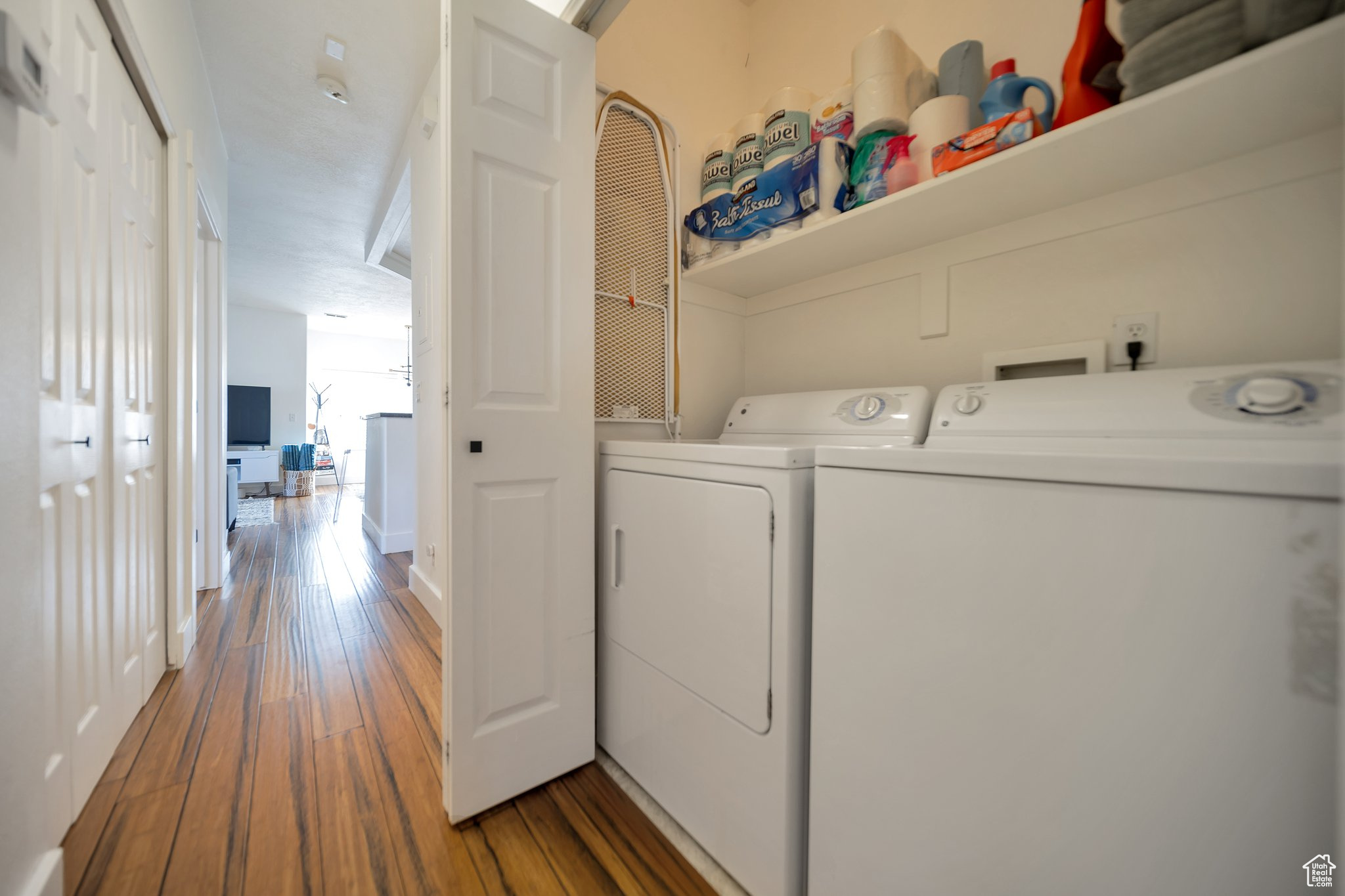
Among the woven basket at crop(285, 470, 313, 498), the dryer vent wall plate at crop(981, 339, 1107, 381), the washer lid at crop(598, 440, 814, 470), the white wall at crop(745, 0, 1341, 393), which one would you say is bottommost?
the woven basket at crop(285, 470, 313, 498)

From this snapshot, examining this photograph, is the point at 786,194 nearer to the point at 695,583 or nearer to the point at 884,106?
the point at 884,106

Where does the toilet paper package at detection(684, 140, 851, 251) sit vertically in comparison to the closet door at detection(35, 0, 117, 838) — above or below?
above

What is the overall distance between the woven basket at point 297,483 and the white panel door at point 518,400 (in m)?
7.17

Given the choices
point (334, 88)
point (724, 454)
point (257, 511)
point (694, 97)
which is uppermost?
point (334, 88)

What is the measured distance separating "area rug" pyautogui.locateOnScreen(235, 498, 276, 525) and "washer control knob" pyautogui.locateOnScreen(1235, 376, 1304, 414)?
6344 millimetres

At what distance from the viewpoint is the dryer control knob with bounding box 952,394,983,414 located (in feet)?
3.57

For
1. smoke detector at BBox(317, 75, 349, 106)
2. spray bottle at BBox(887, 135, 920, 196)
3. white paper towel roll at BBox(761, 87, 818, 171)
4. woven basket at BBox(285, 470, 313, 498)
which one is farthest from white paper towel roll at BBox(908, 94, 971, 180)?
woven basket at BBox(285, 470, 313, 498)

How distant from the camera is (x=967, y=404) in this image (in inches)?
43.4

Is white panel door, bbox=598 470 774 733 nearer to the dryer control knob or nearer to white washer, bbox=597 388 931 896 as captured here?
white washer, bbox=597 388 931 896

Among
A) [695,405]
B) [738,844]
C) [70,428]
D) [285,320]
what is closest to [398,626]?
[70,428]

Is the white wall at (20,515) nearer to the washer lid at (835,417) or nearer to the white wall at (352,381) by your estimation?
the washer lid at (835,417)

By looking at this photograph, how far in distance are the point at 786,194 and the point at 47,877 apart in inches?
86.6

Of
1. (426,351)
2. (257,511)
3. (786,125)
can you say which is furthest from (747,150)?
(257,511)

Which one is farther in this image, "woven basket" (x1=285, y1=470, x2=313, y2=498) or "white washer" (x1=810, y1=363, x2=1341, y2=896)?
"woven basket" (x1=285, y1=470, x2=313, y2=498)
